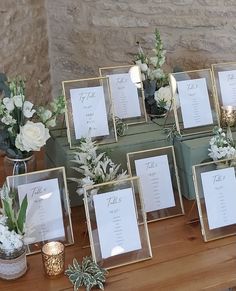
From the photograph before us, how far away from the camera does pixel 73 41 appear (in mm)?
3434

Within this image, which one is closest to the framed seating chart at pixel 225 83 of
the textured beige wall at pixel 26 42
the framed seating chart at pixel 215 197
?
the framed seating chart at pixel 215 197

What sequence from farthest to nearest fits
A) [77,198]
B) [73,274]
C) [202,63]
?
[202,63], [77,198], [73,274]

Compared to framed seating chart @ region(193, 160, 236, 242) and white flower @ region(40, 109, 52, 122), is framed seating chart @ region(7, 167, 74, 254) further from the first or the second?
framed seating chart @ region(193, 160, 236, 242)

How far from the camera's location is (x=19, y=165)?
59.0 inches

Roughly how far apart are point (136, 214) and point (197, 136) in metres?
0.43

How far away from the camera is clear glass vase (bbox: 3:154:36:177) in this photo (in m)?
1.50

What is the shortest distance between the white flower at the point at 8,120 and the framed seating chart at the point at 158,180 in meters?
0.35

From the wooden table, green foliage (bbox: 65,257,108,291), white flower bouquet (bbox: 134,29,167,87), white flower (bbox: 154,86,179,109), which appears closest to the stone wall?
white flower bouquet (bbox: 134,29,167,87)

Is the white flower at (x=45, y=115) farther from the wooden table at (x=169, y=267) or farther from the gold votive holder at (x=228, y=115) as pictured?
the gold votive holder at (x=228, y=115)

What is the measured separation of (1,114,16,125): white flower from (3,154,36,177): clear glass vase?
0.38ft

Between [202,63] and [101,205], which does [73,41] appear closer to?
[202,63]

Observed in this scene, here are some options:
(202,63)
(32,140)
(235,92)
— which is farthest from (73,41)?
(32,140)

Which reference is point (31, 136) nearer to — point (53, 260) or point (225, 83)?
point (53, 260)

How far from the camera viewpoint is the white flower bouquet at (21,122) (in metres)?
1.42
